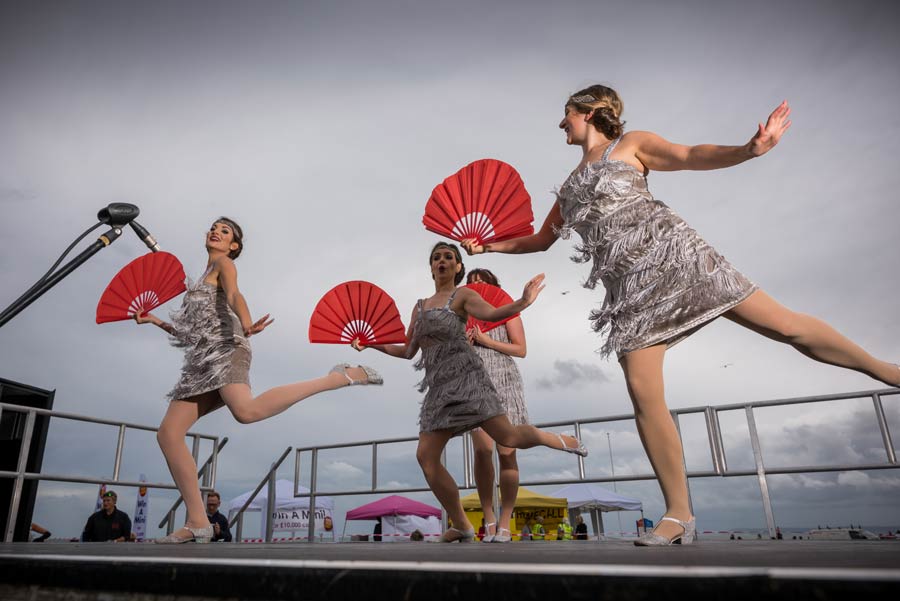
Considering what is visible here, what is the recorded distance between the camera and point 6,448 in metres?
5.85

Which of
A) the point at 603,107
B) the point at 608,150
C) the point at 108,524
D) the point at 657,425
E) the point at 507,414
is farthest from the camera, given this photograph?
the point at 108,524

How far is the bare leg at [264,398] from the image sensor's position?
3342mm

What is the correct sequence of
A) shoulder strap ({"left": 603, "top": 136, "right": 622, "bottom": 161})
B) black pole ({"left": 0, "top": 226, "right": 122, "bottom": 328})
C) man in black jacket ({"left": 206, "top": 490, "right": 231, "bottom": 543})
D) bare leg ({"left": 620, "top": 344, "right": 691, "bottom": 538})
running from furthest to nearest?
man in black jacket ({"left": 206, "top": 490, "right": 231, "bottom": 543}), black pole ({"left": 0, "top": 226, "right": 122, "bottom": 328}), shoulder strap ({"left": 603, "top": 136, "right": 622, "bottom": 161}), bare leg ({"left": 620, "top": 344, "right": 691, "bottom": 538})

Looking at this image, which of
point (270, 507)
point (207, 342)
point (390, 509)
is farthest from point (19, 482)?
point (390, 509)

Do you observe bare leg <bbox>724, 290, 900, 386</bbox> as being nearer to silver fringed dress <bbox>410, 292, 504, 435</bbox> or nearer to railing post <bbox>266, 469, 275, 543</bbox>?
silver fringed dress <bbox>410, 292, 504, 435</bbox>

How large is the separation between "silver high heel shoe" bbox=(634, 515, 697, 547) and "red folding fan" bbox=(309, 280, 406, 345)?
8.29 feet

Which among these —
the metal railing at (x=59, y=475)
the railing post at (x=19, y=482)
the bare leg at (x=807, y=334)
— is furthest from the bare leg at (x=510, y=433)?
the railing post at (x=19, y=482)

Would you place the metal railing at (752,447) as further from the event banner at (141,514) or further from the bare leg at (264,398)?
the event banner at (141,514)

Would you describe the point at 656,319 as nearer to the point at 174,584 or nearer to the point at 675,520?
the point at 675,520

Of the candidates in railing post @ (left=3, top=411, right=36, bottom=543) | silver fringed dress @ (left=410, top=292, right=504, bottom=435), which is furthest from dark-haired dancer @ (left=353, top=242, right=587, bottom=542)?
railing post @ (left=3, top=411, right=36, bottom=543)

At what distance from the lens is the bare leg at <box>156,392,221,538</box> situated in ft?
11.0

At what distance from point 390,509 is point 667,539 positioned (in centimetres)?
1232

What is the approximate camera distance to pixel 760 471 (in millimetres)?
4668

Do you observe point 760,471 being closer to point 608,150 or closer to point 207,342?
point 608,150
